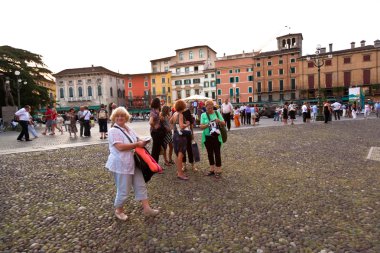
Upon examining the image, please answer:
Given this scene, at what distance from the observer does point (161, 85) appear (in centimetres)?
7588

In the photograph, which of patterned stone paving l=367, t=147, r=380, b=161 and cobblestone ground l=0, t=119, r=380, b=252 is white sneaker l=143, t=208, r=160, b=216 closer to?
cobblestone ground l=0, t=119, r=380, b=252

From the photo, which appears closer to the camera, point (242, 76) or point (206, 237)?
point (206, 237)

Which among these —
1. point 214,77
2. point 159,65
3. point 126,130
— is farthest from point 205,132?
point 159,65

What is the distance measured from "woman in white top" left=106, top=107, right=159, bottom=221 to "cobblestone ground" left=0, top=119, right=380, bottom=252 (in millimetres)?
422

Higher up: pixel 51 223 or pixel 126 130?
pixel 126 130

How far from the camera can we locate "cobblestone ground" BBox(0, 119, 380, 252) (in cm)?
307

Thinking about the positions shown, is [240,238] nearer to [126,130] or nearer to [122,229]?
[122,229]

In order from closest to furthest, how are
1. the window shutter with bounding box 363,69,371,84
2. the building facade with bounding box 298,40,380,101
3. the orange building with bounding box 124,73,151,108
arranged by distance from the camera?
the building facade with bounding box 298,40,380,101 → the window shutter with bounding box 363,69,371,84 → the orange building with bounding box 124,73,151,108

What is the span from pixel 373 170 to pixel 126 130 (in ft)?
17.5

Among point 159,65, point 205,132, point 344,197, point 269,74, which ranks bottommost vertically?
point 344,197

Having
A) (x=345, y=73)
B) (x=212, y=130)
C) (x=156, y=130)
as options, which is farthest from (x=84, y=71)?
(x=212, y=130)

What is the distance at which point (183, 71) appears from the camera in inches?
2849

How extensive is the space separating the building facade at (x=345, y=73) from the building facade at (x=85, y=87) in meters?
46.5

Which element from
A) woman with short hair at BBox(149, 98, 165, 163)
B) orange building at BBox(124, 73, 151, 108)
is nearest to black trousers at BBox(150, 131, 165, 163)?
woman with short hair at BBox(149, 98, 165, 163)
